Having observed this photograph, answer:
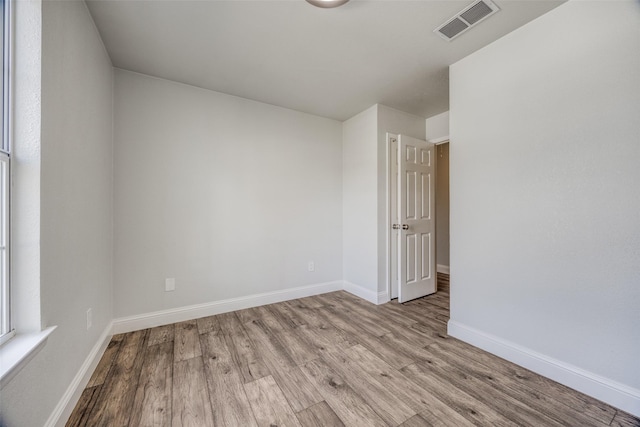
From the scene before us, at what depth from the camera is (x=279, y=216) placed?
3.15m

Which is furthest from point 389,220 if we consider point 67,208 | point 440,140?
point 67,208

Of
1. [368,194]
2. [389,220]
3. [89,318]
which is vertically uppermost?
[368,194]

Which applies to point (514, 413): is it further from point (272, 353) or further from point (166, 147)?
point (166, 147)

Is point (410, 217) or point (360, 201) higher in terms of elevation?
point (360, 201)

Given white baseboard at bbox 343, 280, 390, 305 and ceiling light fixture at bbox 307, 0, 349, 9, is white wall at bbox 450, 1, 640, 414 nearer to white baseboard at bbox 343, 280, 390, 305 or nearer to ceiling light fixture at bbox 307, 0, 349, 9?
white baseboard at bbox 343, 280, 390, 305

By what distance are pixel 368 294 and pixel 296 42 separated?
9.38 ft

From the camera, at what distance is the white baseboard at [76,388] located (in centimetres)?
122

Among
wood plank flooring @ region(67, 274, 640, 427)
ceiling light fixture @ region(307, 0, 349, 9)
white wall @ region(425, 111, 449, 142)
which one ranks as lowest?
wood plank flooring @ region(67, 274, 640, 427)

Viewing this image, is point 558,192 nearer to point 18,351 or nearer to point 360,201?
point 360,201

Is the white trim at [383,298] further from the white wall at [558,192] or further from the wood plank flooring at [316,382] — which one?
the white wall at [558,192]

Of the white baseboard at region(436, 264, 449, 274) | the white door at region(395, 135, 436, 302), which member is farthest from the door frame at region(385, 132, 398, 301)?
the white baseboard at region(436, 264, 449, 274)

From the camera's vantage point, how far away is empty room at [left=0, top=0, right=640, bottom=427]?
128 centimetres

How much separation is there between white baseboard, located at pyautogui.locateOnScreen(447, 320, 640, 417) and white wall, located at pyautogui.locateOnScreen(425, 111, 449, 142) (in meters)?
2.47

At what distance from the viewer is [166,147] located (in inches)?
98.1
